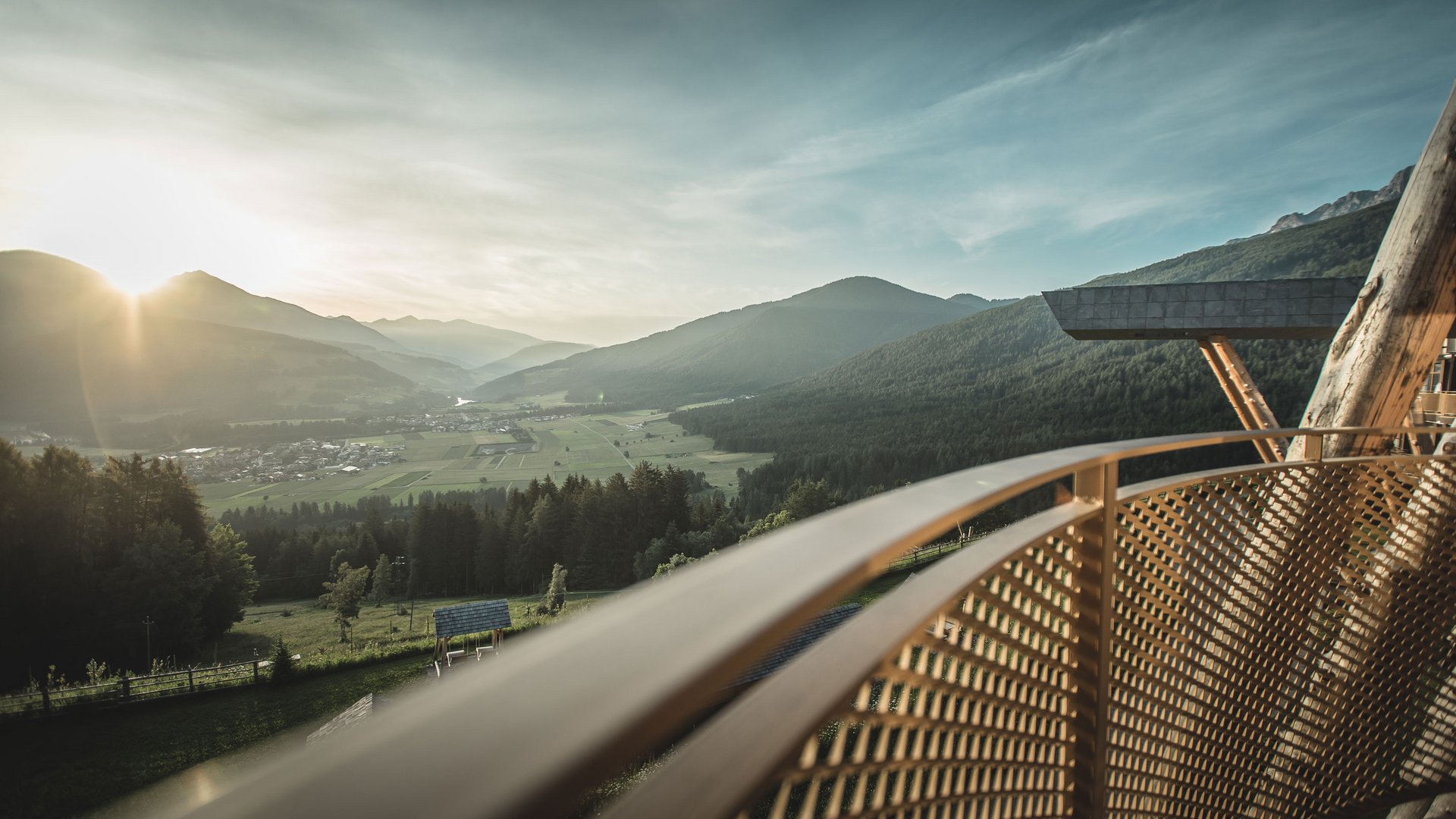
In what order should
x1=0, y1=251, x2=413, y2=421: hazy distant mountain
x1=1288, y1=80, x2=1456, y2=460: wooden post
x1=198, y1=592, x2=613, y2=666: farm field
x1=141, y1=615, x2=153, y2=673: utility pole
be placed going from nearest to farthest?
x1=1288, y1=80, x2=1456, y2=460: wooden post, x1=141, y1=615, x2=153, y2=673: utility pole, x1=198, y1=592, x2=613, y2=666: farm field, x1=0, y1=251, x2=413, y2=421: hazy distant mountain

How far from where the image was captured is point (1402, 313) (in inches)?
129

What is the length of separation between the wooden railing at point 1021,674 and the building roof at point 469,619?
21.5 meters

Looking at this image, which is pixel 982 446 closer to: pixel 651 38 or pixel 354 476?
pixel 651 38

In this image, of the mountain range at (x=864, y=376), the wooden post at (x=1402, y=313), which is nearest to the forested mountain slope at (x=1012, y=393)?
the mountain range at (x=864, y=376)

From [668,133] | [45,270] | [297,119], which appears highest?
[45,270]

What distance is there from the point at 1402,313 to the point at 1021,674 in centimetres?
367

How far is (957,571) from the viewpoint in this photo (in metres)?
1.13

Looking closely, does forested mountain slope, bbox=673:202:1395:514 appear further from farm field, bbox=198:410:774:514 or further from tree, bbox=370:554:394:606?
tree, bbox=370:554:394:606

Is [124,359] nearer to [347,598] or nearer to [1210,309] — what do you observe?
[347,598]

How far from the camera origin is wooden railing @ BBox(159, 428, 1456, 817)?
387 millimetres

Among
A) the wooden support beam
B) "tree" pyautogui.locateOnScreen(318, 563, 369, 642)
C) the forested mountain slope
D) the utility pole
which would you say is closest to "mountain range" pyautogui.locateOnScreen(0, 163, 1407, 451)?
the forested mountain slope

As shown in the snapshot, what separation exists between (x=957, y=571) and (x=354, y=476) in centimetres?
9513

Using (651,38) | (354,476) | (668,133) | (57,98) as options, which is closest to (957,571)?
(651,38)

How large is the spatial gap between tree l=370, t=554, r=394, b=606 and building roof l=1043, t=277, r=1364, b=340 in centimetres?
4586
